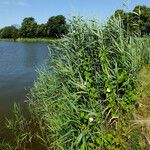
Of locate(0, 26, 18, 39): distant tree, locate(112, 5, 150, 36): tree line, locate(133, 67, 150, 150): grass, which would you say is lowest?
locate(0, 26, 18, 39): distant tree

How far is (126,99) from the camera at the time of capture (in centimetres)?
809

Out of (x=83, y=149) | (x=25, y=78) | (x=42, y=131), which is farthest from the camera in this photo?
(x=25, y=78)

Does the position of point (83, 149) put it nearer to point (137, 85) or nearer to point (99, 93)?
point (99, 93)

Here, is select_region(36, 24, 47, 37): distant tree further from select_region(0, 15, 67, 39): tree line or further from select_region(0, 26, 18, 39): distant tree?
select_region(0, 26, 18, 39): distant tree

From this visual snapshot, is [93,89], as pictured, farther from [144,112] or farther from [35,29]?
[35,29]

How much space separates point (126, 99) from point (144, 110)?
49cm

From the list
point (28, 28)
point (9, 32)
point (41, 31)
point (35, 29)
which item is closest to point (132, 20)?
point (41, 31)

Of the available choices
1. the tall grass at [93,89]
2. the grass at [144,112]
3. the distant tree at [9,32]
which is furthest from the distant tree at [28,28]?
the grass at [144,112]

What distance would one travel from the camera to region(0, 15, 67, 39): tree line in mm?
128250

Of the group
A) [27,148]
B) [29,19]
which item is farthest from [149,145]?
[29,19]

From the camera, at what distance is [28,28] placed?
473 ft

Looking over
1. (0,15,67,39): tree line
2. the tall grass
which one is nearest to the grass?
the tall grass

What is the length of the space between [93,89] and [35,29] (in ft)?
441

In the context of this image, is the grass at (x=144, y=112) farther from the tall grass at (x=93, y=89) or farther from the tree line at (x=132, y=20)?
the tree line at (x=132, y=20)
